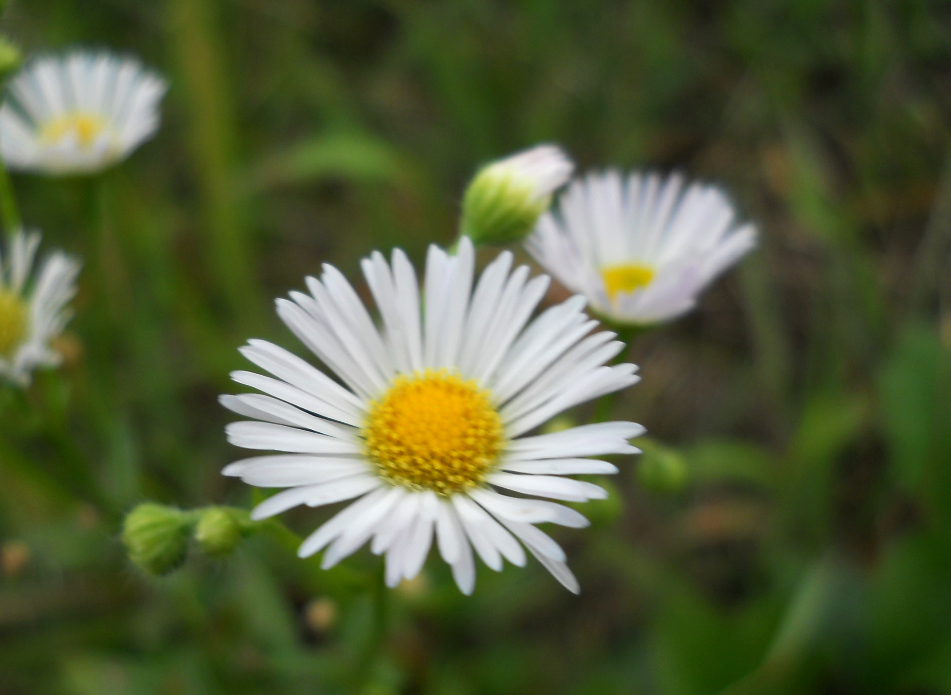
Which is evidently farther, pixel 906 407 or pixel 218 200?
pixel 218 200

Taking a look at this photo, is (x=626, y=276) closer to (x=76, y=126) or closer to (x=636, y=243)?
(x=636, y=243)

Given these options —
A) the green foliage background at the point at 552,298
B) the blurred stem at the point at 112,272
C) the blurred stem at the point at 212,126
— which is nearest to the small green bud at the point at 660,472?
the green foliage background at the point at 552,298

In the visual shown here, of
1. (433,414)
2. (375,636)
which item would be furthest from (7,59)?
(375,636)

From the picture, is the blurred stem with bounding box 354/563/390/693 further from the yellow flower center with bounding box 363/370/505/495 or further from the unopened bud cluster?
the unopened bud cluster

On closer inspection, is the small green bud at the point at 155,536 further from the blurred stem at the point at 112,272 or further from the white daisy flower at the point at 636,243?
the blurred stem at the point at 112,272

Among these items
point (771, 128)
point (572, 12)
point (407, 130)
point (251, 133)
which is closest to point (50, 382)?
point (251, 133)

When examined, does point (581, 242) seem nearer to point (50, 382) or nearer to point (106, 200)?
point (50, 382)
